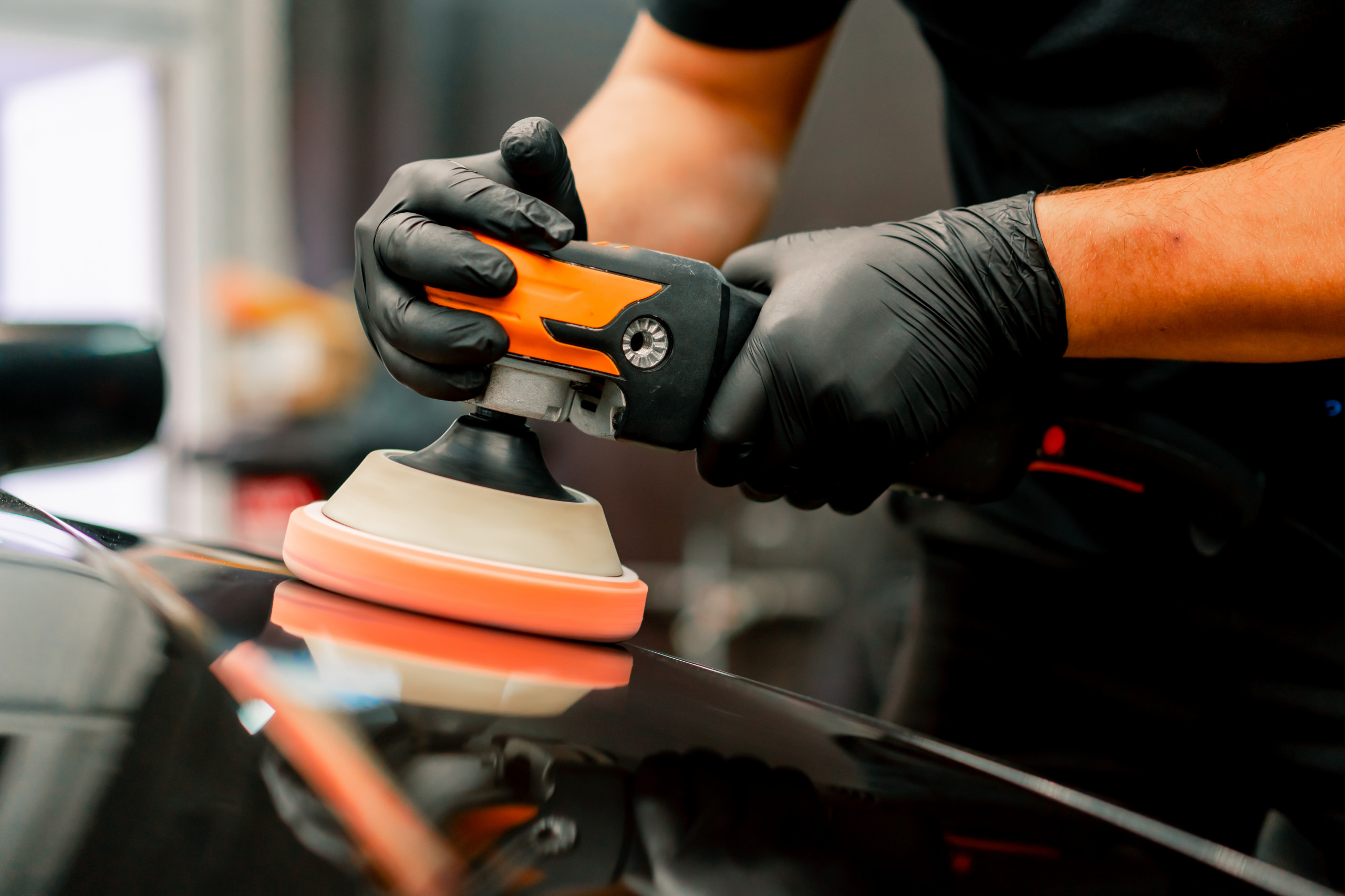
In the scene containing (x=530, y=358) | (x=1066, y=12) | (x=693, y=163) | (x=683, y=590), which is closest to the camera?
(x=530, y=358)

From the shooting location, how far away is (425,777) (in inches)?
14.6

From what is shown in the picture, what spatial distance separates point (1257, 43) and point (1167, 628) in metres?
0.58

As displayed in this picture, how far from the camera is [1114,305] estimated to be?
67 centimetres

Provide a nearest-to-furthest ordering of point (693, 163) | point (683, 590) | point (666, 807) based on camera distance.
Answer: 1. point (666, 807)
2. point (693, 163)
3. point (683, 590)

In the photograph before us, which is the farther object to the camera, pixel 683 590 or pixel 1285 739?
pixel 683 590

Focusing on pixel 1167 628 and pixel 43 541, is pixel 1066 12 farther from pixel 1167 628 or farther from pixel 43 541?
pixel 43 541

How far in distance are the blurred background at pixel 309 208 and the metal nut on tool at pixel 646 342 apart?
2.18 m

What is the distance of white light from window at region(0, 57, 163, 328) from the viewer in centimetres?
370

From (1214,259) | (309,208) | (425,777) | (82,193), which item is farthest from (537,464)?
(82,193)

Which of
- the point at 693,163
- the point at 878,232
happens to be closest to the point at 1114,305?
the point at 878,232

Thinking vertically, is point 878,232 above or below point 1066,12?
below

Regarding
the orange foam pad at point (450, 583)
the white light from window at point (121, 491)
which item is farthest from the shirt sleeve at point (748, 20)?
the white light from window at point (121, 491)

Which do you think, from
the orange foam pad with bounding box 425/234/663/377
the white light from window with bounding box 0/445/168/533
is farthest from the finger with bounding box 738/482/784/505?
the white light from window with bounding box 0/445/168/533

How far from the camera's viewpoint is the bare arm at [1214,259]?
61 centimetres
